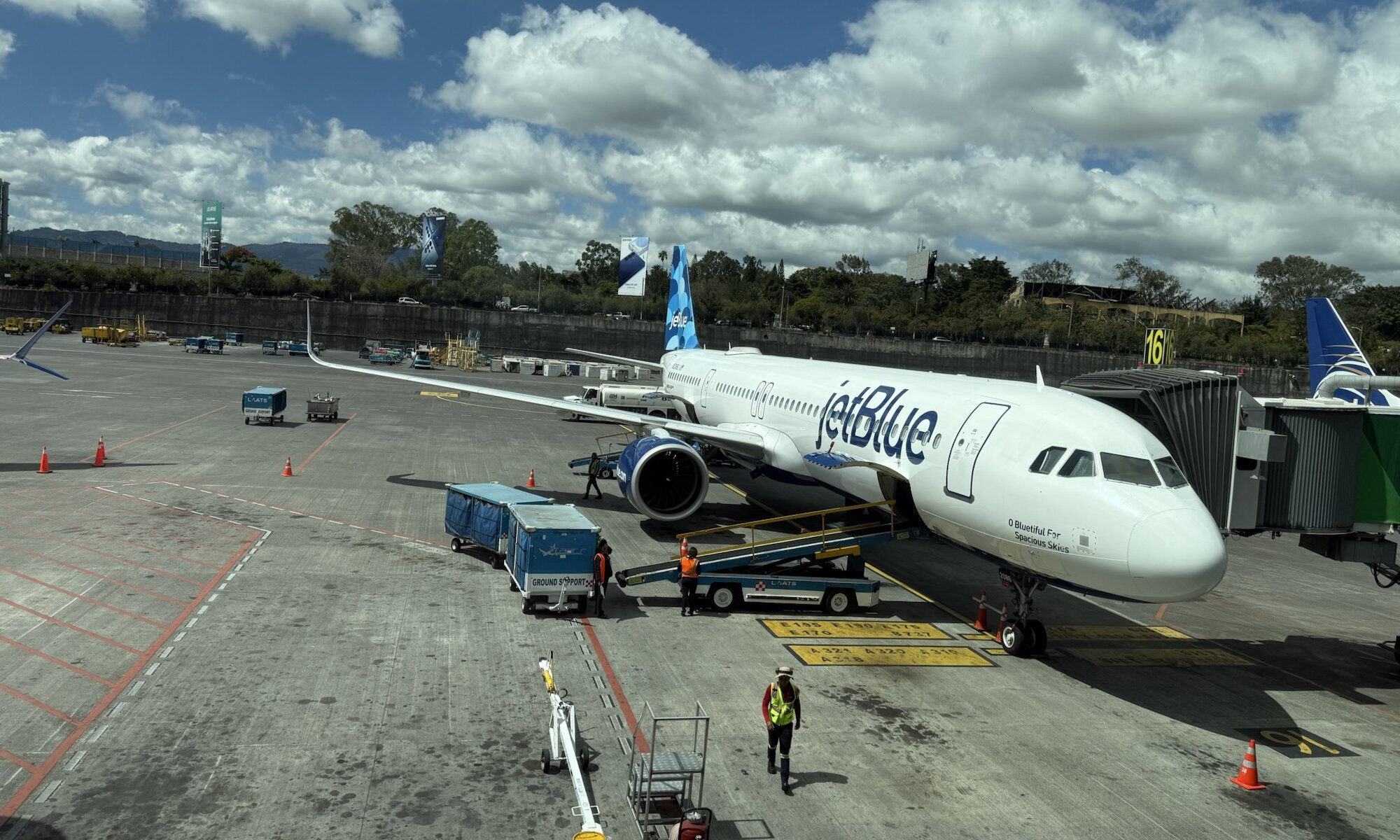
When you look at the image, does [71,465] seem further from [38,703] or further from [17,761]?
[17,761]

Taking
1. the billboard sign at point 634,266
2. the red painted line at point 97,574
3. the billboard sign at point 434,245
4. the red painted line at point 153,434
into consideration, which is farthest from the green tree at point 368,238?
Result: the red painted line at point 97,574

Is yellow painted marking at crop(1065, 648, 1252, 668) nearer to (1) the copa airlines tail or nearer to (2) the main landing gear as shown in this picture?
(2) the main landing gear

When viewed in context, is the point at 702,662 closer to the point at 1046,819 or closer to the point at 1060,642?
the point at 1046,819

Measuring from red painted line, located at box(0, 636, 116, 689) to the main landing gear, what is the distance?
1519 cm

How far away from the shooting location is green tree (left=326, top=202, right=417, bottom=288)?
183 meters

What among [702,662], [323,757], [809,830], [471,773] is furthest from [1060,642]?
[323,757]

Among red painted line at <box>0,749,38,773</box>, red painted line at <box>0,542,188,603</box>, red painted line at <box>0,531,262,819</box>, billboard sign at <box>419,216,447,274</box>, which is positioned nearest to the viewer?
red painted line at <box>0,531,262,819</box>

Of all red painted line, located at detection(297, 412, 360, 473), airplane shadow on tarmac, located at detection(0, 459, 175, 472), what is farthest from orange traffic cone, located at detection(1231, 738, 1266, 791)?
airplane shadow on tarmac, located at detection(0, 459, 175, 472)

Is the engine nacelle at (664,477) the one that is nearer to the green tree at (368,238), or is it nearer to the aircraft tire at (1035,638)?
the aircraft tire at (1035,638)

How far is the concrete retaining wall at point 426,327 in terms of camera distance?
97812mm

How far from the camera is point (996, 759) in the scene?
41.7 ft

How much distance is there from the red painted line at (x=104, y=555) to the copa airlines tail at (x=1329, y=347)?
3566 cm

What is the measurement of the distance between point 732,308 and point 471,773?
144584 mm

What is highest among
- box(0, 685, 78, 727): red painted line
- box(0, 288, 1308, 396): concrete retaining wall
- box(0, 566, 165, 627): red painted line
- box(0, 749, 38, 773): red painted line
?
box(0, 288, 1308, 396): concrete retaining wall
